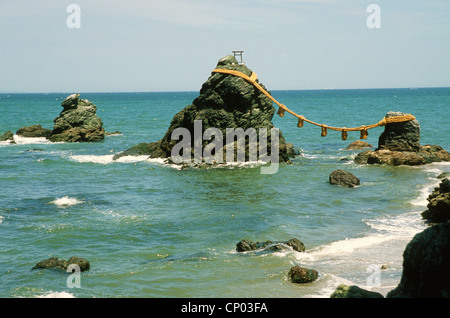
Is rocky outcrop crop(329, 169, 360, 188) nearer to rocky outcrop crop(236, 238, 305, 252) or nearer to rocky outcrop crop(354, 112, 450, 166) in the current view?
rocky outcrop crop(354, 112, 450, 166)

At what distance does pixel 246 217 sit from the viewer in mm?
17484

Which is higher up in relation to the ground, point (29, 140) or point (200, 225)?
point (29, 140)

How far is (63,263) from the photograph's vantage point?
12336 millimetres

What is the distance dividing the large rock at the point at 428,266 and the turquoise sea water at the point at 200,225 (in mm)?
3240

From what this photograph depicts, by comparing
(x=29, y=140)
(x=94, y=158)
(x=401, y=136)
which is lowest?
(x=94, y=158)

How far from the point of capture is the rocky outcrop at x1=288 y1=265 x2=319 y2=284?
10.9 m

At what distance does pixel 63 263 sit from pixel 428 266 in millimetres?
9029

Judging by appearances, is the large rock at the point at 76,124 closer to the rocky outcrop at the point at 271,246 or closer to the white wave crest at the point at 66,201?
the white wave crest at the point at 66,201

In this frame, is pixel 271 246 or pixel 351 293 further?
pixel 271 246

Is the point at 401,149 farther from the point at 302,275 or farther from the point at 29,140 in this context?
the point at 29,140

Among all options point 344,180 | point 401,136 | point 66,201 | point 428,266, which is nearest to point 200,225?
point 66,201
